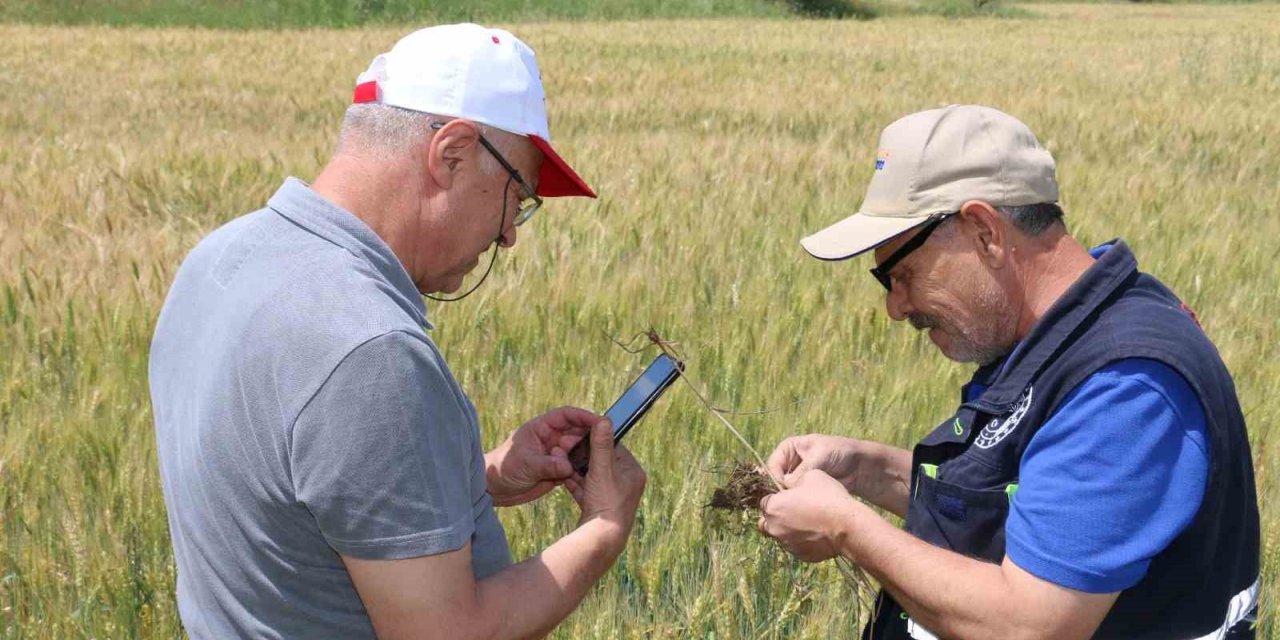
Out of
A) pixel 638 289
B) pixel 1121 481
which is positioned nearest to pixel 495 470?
pixel 1121 481

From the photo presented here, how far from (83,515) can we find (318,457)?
4.81ft

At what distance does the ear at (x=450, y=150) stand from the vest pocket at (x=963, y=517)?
82cm

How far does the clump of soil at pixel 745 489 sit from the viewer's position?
222cm

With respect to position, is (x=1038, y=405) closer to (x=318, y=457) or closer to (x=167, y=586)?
(x=318, y=457)

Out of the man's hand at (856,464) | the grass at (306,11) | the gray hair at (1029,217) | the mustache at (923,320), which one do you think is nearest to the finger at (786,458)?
the man's hand at (856,464)

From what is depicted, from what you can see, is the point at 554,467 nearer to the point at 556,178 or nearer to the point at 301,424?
the point at 556,178

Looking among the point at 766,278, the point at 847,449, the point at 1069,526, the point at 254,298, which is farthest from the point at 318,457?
the point at 766,278

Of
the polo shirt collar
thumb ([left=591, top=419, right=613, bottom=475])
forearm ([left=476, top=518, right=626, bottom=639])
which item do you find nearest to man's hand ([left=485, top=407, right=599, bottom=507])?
thumb ([left=591, top=419, right=613, bottom=475])

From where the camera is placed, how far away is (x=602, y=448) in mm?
1822

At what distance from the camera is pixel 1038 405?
65.2 inches

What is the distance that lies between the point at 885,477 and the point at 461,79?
44.3 inches

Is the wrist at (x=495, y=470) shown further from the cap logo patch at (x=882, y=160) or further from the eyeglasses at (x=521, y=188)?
the cap logo patch at (x=882, y=160)

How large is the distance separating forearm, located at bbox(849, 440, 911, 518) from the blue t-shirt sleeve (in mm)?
682

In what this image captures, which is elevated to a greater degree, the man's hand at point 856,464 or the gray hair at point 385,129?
the gray hair at point 385,129
